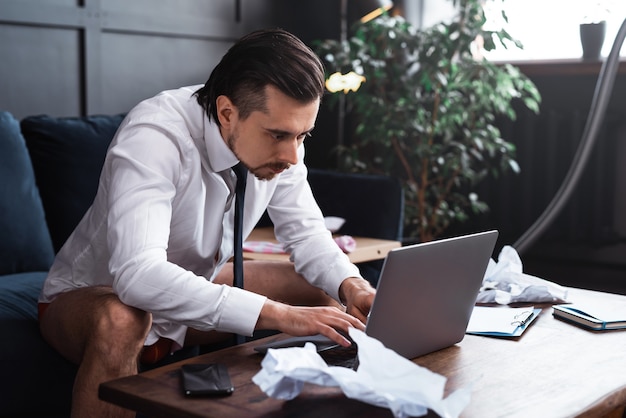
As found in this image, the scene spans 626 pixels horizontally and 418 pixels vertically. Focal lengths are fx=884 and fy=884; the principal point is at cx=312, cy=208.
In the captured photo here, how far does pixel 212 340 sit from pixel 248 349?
1.75 feet

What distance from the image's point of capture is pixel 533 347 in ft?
5.16

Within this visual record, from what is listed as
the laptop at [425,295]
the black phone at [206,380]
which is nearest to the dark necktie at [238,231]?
the laptop at [425,295]

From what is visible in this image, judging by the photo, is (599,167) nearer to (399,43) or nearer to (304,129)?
(399,43)

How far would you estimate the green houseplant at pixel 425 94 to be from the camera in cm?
364

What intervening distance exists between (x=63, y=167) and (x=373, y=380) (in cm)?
167

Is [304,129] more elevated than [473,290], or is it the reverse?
[304,129]

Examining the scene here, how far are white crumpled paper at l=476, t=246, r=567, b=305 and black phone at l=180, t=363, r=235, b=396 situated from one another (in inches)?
30.5

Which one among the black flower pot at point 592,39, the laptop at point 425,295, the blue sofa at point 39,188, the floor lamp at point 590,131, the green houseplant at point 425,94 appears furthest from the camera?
the black flower pot at point 592,39

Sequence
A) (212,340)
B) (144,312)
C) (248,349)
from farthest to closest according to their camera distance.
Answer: (212,340) → (144,312) → (248,349)

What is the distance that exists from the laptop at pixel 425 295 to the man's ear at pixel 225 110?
48 cm

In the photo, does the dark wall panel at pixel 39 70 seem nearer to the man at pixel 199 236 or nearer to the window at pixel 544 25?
the man at pixel 199 236

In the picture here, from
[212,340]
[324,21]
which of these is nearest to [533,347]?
[212,340]

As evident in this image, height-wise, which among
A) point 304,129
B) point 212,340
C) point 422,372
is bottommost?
point 212,340

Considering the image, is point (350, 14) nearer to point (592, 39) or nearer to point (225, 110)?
point (592, 39)
